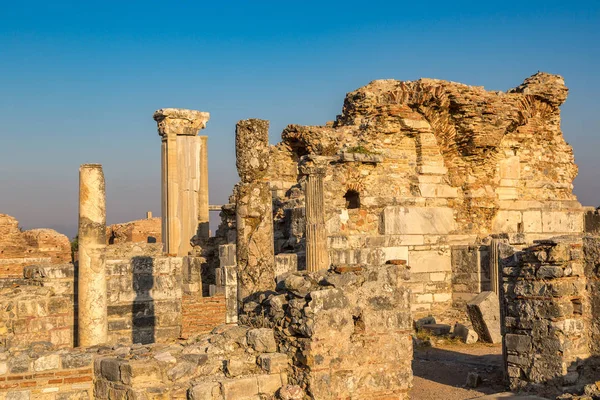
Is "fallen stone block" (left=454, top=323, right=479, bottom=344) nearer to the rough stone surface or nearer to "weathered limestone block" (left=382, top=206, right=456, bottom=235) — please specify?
"weathered limestone block" (left=382, top=206, right=456, bottom=235)

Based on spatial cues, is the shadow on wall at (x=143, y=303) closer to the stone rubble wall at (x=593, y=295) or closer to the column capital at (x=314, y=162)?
the column capital at (x=314, y=162)

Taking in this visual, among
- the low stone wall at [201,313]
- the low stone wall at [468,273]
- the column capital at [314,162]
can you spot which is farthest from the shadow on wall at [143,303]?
the low stone wall at [468,273]

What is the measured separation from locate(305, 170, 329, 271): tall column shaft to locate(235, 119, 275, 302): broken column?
4400 millimetres

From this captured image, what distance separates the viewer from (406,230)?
1688 cm

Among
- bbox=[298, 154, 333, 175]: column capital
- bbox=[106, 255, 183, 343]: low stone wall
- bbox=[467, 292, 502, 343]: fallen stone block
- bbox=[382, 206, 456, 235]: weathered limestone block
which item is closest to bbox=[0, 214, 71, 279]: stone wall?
bbox=[298, 154, 333, 175]: column capital

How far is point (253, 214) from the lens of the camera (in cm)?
955

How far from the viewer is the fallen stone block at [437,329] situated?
14.7 meters

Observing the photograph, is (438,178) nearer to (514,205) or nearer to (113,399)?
(514,205)

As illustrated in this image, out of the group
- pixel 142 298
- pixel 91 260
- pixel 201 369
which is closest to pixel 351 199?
pixel 142 298

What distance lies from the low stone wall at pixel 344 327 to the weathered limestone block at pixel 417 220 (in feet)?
27.1

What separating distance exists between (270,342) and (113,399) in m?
1.57

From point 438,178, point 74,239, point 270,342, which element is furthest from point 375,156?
point 74,239

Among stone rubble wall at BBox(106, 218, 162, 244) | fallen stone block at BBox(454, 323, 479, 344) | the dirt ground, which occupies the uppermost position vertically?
stone rubble wall at BBox(106, 218, 162, 244)

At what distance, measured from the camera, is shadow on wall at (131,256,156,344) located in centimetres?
1201
